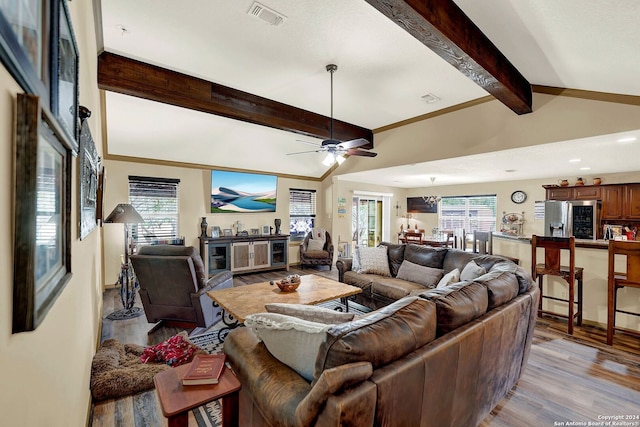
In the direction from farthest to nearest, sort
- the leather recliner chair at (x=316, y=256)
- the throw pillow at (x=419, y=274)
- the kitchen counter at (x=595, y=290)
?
the leather recliner chair at (x=316, y=256)
the throw pillow at (x=419, y=274)
the kitchen counter at (x=595, y=290)

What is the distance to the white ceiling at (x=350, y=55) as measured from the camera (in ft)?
7.06

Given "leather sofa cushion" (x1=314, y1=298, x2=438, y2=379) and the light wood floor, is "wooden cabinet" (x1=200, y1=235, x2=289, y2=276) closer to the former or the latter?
the light wood floor

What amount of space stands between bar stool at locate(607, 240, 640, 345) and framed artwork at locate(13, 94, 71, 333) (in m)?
4.36

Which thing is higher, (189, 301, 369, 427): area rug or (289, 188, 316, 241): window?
(289, 188, 316, 241): window

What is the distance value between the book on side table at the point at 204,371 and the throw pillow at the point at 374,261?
9.76ft

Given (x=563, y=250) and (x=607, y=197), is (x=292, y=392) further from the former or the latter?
(x=607, y=197)

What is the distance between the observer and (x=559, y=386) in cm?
237

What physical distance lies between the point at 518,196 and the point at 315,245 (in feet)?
17.1

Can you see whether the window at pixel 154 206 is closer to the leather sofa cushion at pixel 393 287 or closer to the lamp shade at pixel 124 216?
the lamp shade at pixel 124 216

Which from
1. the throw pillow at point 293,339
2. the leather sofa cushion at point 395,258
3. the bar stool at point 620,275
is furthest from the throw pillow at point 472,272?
the throw pillow at point 293,339

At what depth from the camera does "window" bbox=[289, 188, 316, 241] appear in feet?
24.1

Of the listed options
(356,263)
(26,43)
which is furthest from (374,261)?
(26,43)

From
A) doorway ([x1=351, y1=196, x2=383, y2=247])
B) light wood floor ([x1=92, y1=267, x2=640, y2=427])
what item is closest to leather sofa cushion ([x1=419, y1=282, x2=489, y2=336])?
light wood floor ([x1=92, y1=267, x2=640, y2=427])

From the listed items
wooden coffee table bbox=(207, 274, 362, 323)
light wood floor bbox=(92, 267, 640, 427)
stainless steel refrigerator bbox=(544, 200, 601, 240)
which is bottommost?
light wood floor bbox=(92, 267, 640, 427)
